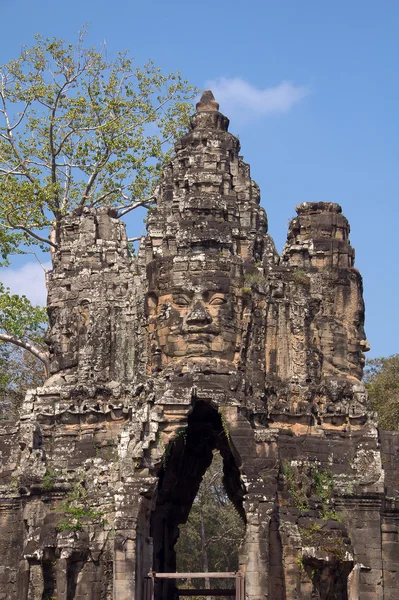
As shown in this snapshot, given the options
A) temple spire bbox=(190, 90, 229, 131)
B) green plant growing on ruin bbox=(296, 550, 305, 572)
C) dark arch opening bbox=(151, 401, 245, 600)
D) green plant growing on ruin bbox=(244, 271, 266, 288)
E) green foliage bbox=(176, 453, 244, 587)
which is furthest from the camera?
green foliage bbox=(176, 453, 244, 587)

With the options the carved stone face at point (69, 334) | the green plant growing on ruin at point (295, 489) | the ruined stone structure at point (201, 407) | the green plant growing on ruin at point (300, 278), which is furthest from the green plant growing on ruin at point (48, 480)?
the green plant growing on ruin at point (300, 278)

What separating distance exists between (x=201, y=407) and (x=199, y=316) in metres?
1.85

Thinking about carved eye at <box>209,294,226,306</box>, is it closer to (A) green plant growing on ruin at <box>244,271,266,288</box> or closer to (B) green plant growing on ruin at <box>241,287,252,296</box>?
(B) green plant growing on ruin at <box>241,287,252,296</box>

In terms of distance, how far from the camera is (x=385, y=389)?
36094mm

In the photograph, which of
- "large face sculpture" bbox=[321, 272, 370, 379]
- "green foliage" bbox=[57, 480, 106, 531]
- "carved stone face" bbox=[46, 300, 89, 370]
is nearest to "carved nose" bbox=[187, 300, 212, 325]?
"carved stone face" bbox=[46, 300, 89, 370]

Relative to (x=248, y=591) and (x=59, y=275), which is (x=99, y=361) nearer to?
(x=59, y=275)

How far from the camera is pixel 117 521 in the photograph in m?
20.8

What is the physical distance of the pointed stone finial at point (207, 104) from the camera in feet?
83.2

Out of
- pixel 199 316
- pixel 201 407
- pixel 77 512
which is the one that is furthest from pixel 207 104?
pixel 77 512

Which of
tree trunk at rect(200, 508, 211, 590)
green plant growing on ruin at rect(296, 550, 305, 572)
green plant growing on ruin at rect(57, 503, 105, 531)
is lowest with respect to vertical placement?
green plant growing on ruin at rect(296, 550, 305, 572)

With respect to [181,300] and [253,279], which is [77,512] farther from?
[253,279]

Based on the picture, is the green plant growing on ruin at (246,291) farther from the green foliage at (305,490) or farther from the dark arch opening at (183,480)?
the green foliage at (305,490)

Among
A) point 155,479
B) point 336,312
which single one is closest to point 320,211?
point 336,312

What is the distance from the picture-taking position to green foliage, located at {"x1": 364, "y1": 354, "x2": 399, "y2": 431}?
34750mm
